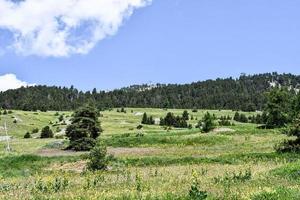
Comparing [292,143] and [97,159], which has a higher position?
[292,143]

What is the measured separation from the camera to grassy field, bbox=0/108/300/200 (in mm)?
17638

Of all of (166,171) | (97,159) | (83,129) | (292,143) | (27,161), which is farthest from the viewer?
(83,129)

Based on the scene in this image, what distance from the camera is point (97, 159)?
33.2 meters

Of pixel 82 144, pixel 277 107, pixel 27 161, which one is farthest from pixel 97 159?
pixel 277 107

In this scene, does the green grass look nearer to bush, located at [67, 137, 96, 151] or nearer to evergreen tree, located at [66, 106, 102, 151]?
bush, located at [67, 137, 96, 151]

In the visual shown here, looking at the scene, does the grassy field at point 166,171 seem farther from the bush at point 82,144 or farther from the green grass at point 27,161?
the bush at point 82,144

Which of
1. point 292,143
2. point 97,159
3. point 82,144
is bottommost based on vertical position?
point 82,144

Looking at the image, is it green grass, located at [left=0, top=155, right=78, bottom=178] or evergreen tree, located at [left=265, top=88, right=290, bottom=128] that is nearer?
green grass, located at [left=0, top=155, right=78, bottom=178]

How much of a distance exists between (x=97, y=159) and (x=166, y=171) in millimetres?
5379

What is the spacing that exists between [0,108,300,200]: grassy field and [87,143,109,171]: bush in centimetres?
73

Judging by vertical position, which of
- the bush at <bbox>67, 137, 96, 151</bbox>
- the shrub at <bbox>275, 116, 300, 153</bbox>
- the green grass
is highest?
the shrub at <bbox>275, 116, 300, 153</bbox>

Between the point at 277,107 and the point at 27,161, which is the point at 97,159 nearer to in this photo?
the point at 27,161

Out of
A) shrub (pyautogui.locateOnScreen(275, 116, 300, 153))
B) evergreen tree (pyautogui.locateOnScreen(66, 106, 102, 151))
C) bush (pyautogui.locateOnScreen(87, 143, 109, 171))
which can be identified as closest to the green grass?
bush (pyautogui.locateOnScreen(87, 143, 109, 171))

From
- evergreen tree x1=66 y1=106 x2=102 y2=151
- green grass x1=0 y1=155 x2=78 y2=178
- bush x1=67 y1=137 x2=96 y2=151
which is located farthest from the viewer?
evergreen tree x1=66 y1=106 x2=102 y2=151
